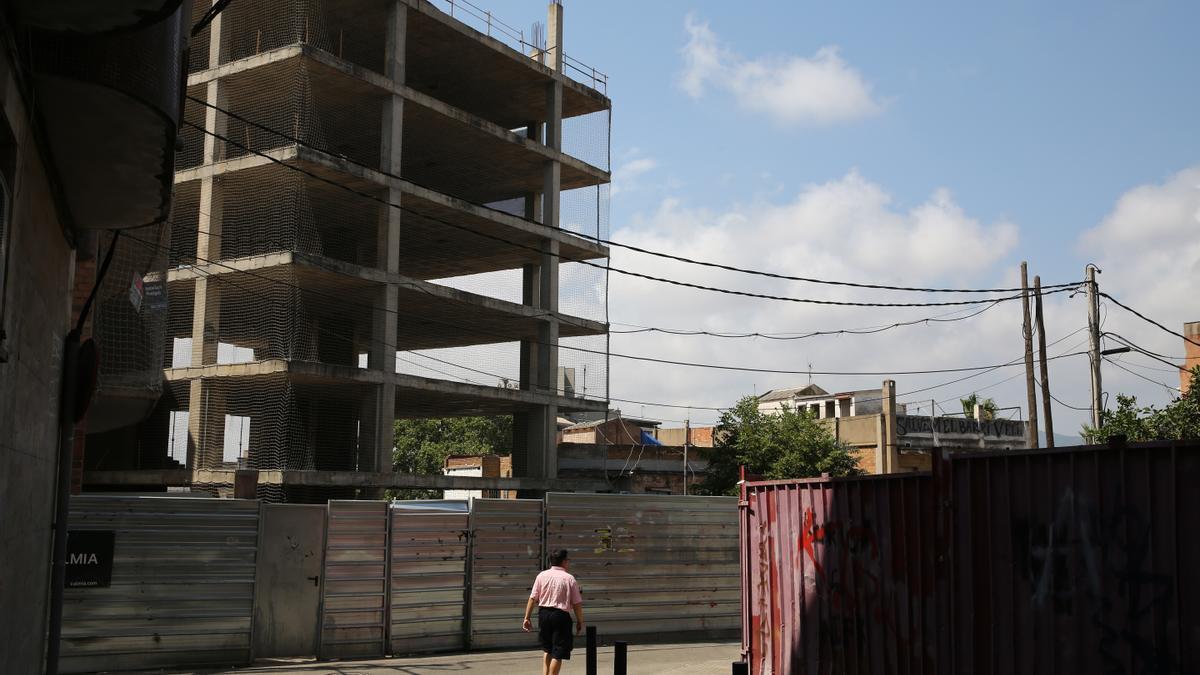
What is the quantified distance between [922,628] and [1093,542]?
2115mm

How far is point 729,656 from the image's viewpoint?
17.2 metres

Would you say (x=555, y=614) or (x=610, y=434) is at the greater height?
(x=610, y=434)

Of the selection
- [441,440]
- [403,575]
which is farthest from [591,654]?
[441,440]

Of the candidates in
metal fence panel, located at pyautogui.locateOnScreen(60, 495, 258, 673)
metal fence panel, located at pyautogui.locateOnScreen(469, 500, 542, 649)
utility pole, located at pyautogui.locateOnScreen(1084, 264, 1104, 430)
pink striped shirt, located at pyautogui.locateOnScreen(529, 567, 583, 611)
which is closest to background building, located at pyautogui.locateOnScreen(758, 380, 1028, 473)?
utility pole, located at pyautogui.locateOnScreen(1084, 264, 1104, 430)

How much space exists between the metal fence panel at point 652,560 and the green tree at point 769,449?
78.8 feet

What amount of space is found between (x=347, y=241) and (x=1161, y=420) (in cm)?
2752

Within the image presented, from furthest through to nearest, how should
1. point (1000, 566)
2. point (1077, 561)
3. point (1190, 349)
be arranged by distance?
point (1190, 349) < point (1000, 566) < point (1077, 561)

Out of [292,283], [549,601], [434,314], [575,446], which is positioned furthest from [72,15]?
[575,446]

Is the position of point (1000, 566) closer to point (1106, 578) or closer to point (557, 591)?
point (1106, 578)

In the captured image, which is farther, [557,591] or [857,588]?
[557,591]

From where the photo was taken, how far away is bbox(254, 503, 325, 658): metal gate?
1575 cm

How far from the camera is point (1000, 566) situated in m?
8.18

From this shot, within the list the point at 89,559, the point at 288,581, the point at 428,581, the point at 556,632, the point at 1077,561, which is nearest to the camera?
the point at 1077,561

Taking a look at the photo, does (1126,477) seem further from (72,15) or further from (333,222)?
(333,222)
